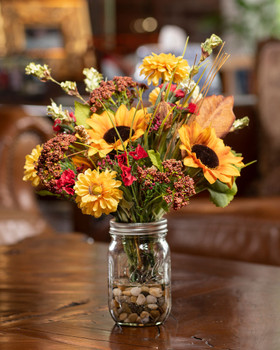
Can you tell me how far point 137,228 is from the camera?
77 centimetres

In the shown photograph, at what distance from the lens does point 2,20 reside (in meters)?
7.34

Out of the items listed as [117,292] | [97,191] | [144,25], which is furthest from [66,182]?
[144,25]

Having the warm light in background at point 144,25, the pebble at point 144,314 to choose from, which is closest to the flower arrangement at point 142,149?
the pebble at point 144,314

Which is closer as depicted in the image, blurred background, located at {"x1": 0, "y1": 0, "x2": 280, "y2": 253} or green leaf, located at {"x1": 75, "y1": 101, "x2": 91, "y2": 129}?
green leaf, located at {"x1": 75, "y1": 101, "x2": 91, "y2": 129}

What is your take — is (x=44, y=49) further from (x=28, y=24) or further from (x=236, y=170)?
(x=236, y=170)

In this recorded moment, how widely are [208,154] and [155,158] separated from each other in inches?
2.6

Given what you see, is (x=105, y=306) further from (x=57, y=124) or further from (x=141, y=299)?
(x=57, y=124)

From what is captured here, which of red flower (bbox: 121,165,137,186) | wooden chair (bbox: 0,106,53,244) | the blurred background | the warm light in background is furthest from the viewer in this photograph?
the warm light in background

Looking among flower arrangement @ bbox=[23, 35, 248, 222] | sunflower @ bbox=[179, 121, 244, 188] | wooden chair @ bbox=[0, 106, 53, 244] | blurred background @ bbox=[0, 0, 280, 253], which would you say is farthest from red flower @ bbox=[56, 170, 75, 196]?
blurred background @ bbox=[0, 0, 280, 253]

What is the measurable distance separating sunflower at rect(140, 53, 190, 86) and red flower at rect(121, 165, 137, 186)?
13cm

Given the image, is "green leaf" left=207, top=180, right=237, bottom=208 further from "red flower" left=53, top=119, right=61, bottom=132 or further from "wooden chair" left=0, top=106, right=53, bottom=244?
"wooden chair" left=0, top=106, right=53, bottom=244

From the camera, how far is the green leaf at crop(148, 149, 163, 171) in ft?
2.35

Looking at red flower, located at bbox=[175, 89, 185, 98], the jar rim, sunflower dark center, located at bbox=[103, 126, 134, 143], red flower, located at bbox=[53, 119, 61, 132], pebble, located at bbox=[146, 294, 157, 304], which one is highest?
red flower, located at bbox=[175, 89, 185, 98]

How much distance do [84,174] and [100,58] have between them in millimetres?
3789
